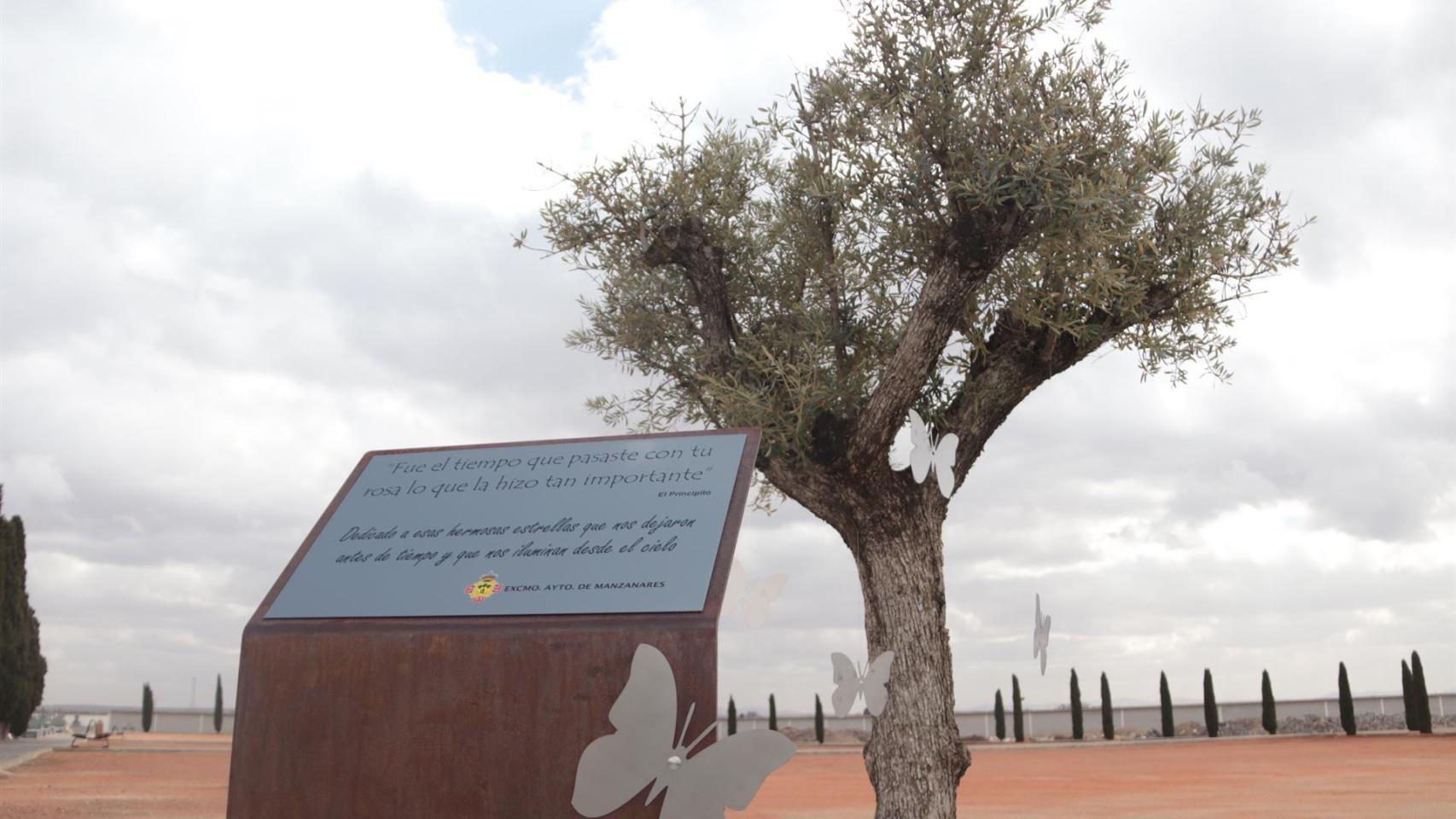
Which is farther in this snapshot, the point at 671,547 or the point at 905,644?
the point at 905,644

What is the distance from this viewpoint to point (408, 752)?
4480mm

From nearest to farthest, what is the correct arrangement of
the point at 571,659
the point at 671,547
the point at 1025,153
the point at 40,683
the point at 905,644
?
the point at 571,659, the point at 671,547, the point at 1025,153, the point at 905,644, the point at 40,683

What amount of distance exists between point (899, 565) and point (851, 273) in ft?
10.4

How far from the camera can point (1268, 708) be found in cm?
3011

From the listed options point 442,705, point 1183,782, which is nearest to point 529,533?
point 442,705

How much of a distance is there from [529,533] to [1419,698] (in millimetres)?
29896

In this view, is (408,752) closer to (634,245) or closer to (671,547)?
(671,547)

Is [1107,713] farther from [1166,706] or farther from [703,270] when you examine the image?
[703,270]

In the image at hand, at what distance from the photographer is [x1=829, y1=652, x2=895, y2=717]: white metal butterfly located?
9.26 metres

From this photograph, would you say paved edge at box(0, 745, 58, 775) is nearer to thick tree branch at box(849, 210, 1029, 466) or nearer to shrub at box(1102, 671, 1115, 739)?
thick tree branch at box(849, 210, 1029, 466)

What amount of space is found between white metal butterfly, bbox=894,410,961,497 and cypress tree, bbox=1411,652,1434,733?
23742mm

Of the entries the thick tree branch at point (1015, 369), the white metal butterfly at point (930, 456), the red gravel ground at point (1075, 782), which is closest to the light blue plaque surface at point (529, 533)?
the white metal butterfly at point (930, 456)

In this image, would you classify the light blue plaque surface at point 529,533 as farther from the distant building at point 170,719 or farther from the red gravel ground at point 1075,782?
the distant building at point 170,719

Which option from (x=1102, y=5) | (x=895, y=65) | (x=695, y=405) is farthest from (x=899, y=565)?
(x=1102, y=5)
